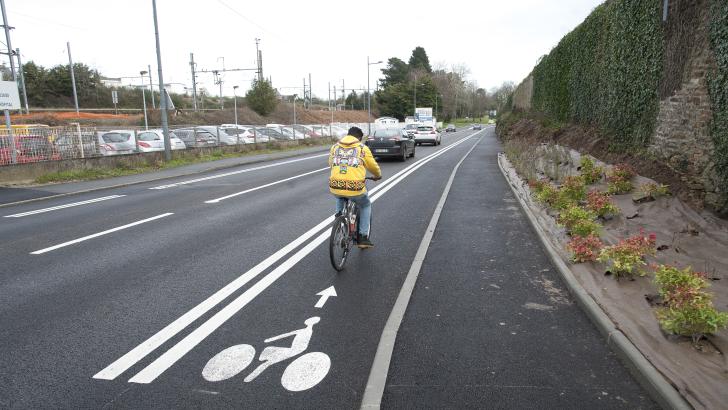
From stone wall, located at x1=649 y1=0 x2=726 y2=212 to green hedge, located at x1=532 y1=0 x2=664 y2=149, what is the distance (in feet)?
2.69

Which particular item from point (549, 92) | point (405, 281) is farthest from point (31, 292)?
point (549, 92)

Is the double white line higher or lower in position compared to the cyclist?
lower

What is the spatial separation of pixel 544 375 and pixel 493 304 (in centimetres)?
138

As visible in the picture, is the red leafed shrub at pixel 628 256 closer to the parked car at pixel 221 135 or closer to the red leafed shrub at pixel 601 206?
the red leafed shrub at pixel 601 206

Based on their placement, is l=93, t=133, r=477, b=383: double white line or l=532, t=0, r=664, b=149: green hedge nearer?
l=93, t=133, r=477, b=383: double white line

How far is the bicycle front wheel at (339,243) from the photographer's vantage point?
5699 millimetres

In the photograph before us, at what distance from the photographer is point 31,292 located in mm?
5176

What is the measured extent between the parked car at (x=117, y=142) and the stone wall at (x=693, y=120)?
61.0 ft

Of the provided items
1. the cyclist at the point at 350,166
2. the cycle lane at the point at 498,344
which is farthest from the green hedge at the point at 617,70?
the cyclist at the point at 350,166

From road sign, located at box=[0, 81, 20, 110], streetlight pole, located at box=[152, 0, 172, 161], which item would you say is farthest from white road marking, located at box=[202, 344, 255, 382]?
streetlight pole, located at box=[152, 0, 172, 161]

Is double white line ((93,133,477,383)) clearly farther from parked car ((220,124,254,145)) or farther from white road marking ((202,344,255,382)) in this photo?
parked car ((220,124,254,145))

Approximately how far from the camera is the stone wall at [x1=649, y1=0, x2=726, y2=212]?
7.16 meters

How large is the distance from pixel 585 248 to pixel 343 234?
292cm

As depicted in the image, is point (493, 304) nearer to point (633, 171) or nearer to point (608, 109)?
point (633, 171)
